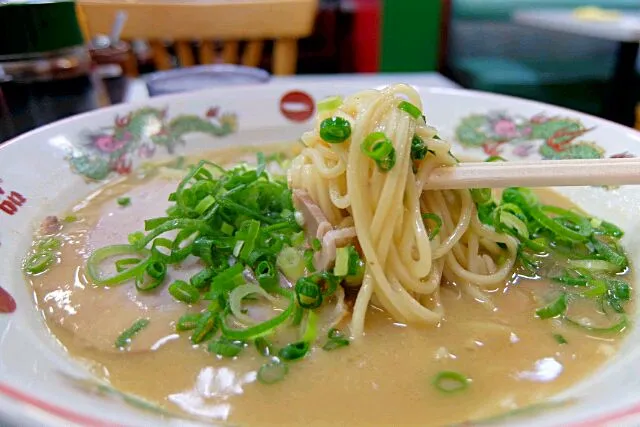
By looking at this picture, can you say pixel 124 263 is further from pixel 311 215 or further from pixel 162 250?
pixel 311 215

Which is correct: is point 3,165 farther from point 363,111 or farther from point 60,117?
point 363,111

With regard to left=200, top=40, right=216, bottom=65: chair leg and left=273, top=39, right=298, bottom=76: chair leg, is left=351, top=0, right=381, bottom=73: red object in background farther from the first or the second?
left=200, top=40, right=216, bottom=65: chair leg

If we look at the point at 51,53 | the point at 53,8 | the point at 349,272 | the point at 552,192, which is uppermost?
the point at 53,8

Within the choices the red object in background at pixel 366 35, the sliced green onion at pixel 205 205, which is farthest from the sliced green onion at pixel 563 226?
the red object in background at pixel 366 35

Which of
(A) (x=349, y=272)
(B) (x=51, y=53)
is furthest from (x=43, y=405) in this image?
(B) (x=51, y=53)

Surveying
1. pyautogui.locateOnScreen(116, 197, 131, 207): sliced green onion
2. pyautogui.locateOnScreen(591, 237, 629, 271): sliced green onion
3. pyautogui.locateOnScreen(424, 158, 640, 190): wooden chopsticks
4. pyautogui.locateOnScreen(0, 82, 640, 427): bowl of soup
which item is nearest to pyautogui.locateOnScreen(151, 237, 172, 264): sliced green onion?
pyautogui.locateOnScreen(0, 82, 640, 427): bowl of soup

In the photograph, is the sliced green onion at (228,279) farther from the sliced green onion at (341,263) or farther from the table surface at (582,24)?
the table surface at (582,24)

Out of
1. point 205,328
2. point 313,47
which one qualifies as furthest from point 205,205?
point 313,47
